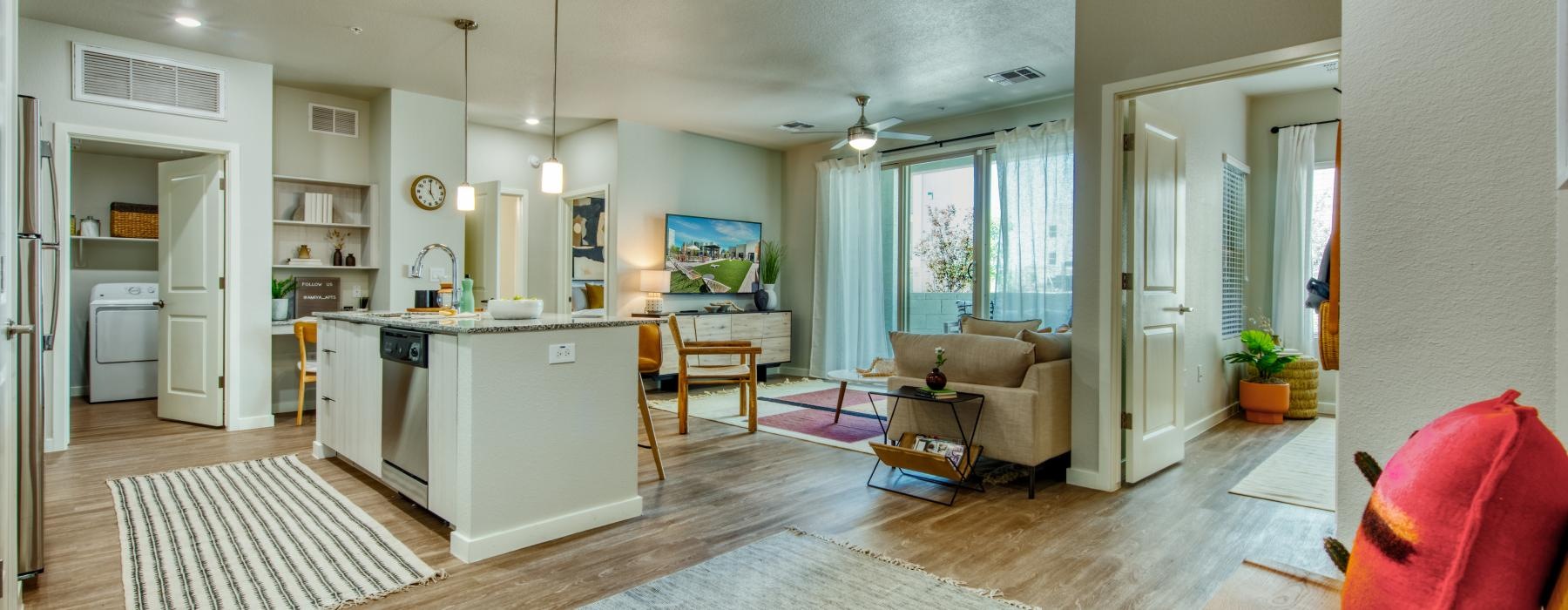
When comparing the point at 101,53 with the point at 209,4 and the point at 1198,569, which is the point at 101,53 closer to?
the point at 209,4

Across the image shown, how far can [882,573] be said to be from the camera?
2.52m

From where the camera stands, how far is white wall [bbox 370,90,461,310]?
5902 mm

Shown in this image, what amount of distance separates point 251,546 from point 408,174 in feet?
12.7

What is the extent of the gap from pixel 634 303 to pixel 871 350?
7.76 ft

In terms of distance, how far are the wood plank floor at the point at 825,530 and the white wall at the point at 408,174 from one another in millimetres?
1901

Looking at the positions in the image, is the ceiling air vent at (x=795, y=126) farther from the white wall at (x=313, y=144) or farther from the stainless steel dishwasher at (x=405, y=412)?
the stainless steel dishwasher at (x=405, y=412)

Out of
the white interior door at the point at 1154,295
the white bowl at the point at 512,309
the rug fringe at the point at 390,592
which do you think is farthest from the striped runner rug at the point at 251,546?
the white interior door at the point at 1154,295

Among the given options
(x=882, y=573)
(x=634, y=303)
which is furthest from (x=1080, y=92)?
(x=634, y=303)

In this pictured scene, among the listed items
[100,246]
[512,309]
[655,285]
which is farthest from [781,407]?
[100,246]

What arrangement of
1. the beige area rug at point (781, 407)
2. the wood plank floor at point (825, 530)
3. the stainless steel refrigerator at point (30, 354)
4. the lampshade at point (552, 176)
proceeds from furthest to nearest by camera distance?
the beige area rug at point (781, 407), the lampshade at point (552, 176), the wood plank floor at point (825, 530), the stainless steel refrigerator at point (30, 354)

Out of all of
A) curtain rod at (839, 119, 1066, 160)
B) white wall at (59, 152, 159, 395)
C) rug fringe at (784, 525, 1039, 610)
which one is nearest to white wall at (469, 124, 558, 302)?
white wall at (59, 152, 159, 395)

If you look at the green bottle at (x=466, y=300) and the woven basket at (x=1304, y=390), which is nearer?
the green bottle at (x=466, y=300)

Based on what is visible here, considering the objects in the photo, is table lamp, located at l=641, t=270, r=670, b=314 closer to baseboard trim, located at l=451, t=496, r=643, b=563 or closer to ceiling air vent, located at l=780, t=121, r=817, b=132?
ceiling air vent, located at l=780, t=121, r=817, b=132

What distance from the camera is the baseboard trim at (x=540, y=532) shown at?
2666mm
